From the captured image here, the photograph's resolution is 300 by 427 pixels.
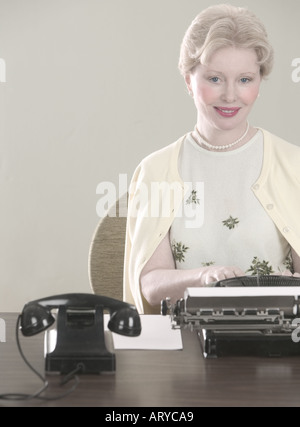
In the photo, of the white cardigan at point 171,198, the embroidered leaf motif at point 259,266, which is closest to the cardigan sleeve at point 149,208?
the white cardigan at point 171,198

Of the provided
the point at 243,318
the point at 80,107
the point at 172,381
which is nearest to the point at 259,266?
the point at 243,318

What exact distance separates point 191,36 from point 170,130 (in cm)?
156

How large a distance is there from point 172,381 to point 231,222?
0.79m

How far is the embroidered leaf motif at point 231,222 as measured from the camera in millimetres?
1909

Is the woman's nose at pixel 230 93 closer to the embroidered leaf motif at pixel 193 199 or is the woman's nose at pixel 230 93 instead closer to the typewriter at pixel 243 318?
the embroidered leaf motif at pixel 193 199

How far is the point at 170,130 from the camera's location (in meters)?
3.44

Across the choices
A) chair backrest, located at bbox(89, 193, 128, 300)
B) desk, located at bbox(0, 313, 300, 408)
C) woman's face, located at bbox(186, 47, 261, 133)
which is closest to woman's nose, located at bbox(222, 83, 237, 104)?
woman's face, located at bbox(186, 47, 261, 133)

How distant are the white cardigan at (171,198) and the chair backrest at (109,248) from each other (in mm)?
183

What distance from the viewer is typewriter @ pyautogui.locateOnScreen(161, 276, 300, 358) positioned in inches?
49.5

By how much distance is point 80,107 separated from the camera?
344cm

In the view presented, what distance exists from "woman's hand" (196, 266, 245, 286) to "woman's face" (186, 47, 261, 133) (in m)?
0.41

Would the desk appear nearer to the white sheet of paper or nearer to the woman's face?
the white sheet of paper

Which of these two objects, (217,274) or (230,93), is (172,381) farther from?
(230,93)
